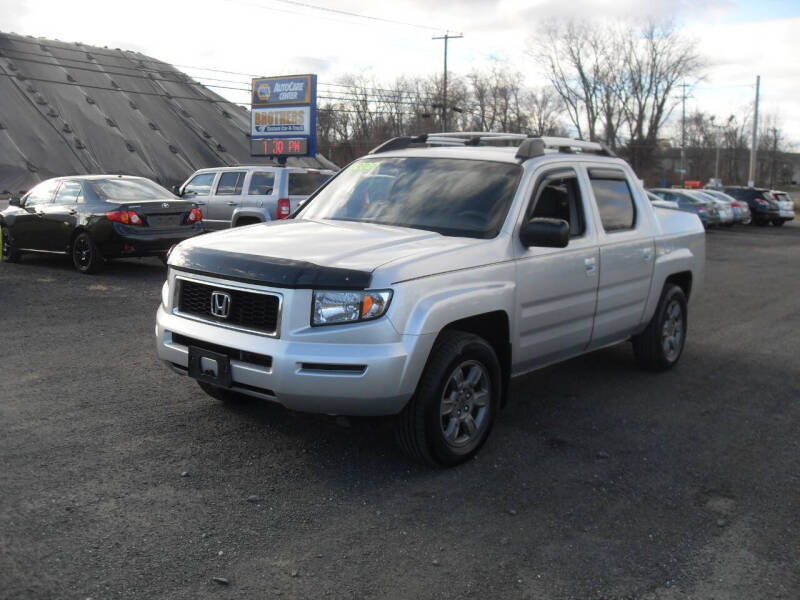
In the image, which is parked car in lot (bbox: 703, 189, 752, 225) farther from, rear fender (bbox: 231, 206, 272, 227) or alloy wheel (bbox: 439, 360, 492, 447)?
alloy wheel (bbox: 439, 360, 492, 447)

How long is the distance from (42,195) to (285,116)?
18.8 meters

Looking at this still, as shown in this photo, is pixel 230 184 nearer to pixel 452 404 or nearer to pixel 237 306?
pixel 237 306

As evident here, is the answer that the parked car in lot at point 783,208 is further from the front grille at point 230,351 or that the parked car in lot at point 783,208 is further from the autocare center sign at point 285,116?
the front grille at point 230,351

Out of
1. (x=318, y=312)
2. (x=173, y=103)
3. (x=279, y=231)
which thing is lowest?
(x=318, y=312)

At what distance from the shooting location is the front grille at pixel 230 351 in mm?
4275

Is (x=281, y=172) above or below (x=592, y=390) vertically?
above

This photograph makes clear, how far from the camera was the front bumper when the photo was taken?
Answer: 415cm

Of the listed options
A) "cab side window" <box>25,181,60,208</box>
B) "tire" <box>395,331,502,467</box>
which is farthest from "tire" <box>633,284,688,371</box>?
"cab side window" <box>25,181,60,208</box>

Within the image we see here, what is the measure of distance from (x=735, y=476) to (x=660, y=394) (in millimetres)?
1803

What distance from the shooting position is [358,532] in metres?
3.83

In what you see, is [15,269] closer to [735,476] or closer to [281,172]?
[281,172]

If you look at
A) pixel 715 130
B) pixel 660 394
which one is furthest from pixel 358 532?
pixel 715 130

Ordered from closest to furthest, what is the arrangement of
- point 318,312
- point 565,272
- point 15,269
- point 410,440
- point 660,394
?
point 318,312
point 410,440
point 565,272
point 660,394
point 15,269

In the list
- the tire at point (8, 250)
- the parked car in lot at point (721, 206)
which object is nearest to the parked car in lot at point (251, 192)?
the tire at point (8, 250)
